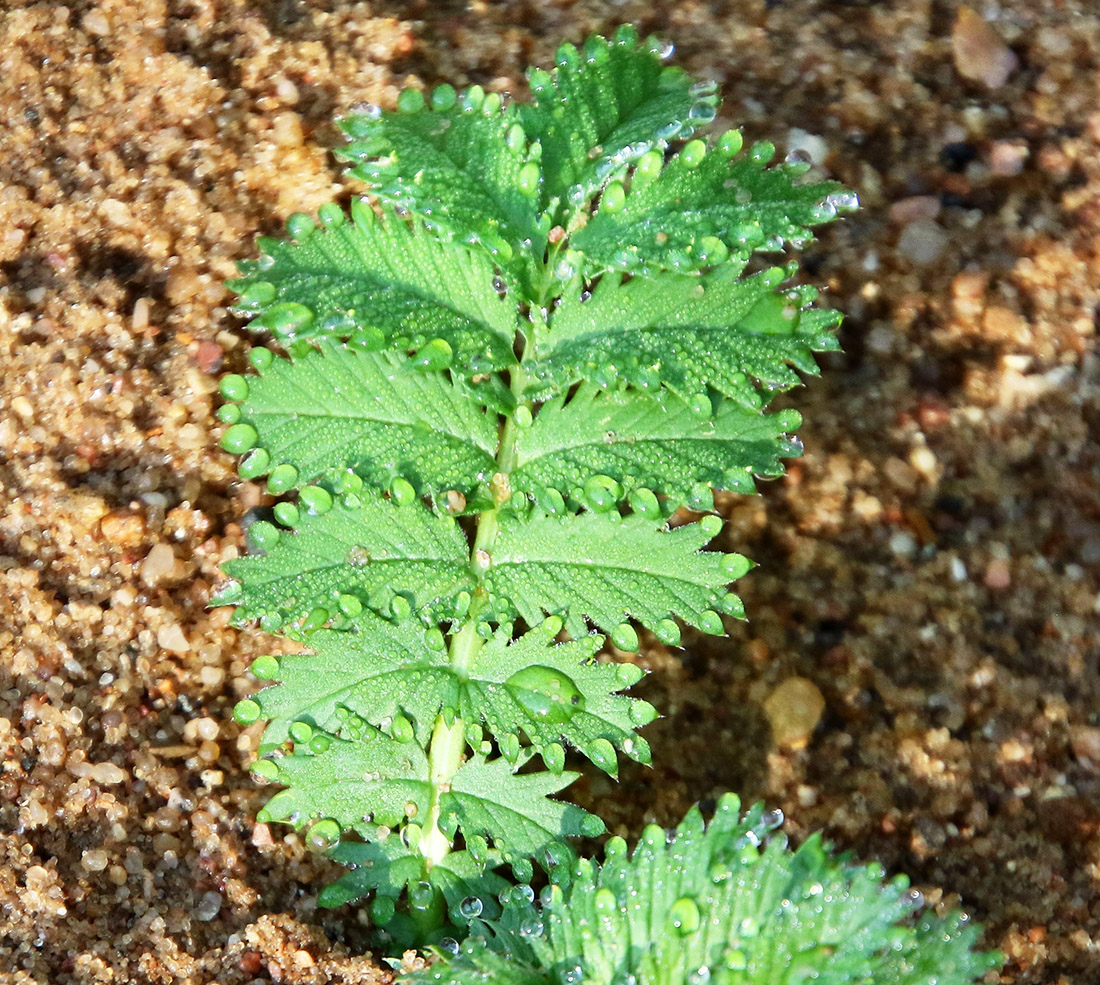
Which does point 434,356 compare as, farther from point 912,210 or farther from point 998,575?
point 912,210

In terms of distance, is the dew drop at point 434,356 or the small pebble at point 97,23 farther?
the small pebble at point 97,23

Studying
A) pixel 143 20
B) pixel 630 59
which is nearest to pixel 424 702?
pixel 630 59

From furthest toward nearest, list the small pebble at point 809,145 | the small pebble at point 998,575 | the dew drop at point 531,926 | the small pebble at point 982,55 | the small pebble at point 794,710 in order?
the small pebble at point 982,55 → the small pebble at point 809,145 → the small pebble at point 998,575 → the small pebble at point 794,710 → the dew drop at point 531,926

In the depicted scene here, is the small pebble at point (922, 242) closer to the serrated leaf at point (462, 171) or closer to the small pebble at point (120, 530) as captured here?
the serrated leaf at point (462, 171)

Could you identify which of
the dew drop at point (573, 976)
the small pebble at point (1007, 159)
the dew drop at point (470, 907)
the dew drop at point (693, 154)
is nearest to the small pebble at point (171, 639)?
the dew drop at point (470, 907)

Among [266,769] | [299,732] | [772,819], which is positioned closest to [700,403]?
[772,819]

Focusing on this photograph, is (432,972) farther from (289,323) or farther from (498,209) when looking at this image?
(498,209)
